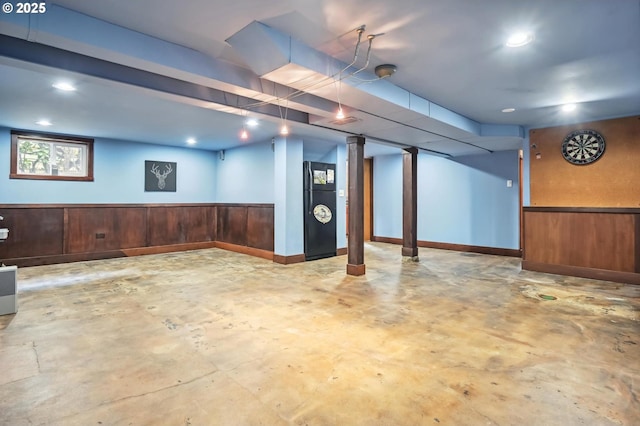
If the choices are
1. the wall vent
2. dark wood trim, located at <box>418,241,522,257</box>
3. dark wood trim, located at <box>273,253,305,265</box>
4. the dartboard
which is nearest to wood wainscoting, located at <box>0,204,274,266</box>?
dark wood trim, located at <box>273,253,305,265</box>

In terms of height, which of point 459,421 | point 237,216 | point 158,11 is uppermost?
point 158,11

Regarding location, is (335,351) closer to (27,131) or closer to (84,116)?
(84,116)

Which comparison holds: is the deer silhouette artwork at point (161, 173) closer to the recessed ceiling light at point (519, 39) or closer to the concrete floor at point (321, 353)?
the concrete floor at point (321, 353)

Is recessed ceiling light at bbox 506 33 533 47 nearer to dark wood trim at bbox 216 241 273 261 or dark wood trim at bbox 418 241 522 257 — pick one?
dark wood trim at bbox 216 241 273 261

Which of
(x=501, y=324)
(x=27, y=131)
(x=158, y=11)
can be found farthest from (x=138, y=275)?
(x=501, y=324)

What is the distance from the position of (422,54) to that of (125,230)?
22.8ft

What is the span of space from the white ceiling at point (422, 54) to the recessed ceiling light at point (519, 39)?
0.05 metres

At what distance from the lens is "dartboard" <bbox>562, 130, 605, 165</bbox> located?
17.4ft

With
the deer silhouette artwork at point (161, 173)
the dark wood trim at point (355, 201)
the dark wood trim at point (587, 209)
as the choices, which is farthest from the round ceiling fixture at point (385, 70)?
the deer silhouette artwork at point (161, 173)

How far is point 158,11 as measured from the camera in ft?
7.47

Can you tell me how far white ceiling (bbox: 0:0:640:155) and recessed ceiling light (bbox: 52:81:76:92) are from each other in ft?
0.31

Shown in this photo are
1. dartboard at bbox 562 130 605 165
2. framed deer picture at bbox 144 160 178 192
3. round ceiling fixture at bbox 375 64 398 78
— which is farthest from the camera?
framed deer picture at bbox 144 160 178 192

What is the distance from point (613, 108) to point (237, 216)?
698 cm

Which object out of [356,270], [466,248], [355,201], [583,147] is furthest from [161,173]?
[583,147]
